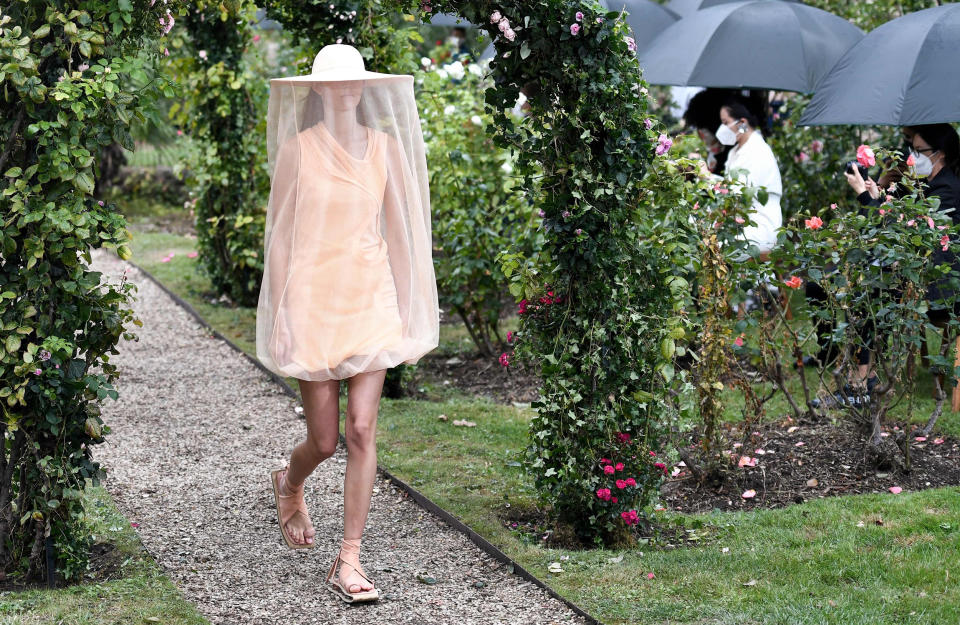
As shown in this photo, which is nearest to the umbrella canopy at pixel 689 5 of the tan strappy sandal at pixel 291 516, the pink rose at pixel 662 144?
the pink rose at pixel 662 144

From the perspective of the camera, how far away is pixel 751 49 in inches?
301

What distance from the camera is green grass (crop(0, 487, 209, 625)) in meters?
3.52

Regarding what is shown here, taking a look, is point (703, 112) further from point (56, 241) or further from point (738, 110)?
point (56, 241)

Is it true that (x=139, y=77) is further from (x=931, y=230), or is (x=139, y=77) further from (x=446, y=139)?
(x=446, y=139)

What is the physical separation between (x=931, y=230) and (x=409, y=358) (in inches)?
100

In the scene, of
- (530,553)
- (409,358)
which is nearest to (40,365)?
(409,358)

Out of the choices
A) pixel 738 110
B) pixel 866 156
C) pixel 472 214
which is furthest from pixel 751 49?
pixel 866 156

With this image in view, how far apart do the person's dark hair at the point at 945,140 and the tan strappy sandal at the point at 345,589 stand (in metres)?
4.16

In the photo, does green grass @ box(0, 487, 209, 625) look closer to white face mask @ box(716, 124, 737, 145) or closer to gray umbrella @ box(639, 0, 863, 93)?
white face mask @ box(716, 124, 737, 145)

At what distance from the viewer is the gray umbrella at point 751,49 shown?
24.6ft

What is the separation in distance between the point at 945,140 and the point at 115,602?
197 inches

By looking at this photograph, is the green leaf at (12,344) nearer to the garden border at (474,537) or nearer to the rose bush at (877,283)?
the garden border at (474,537)

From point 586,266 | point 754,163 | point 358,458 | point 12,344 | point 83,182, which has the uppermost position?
point 754,163

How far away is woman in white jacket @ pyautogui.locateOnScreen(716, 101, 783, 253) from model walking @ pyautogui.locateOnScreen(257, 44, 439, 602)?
10.7 ft
